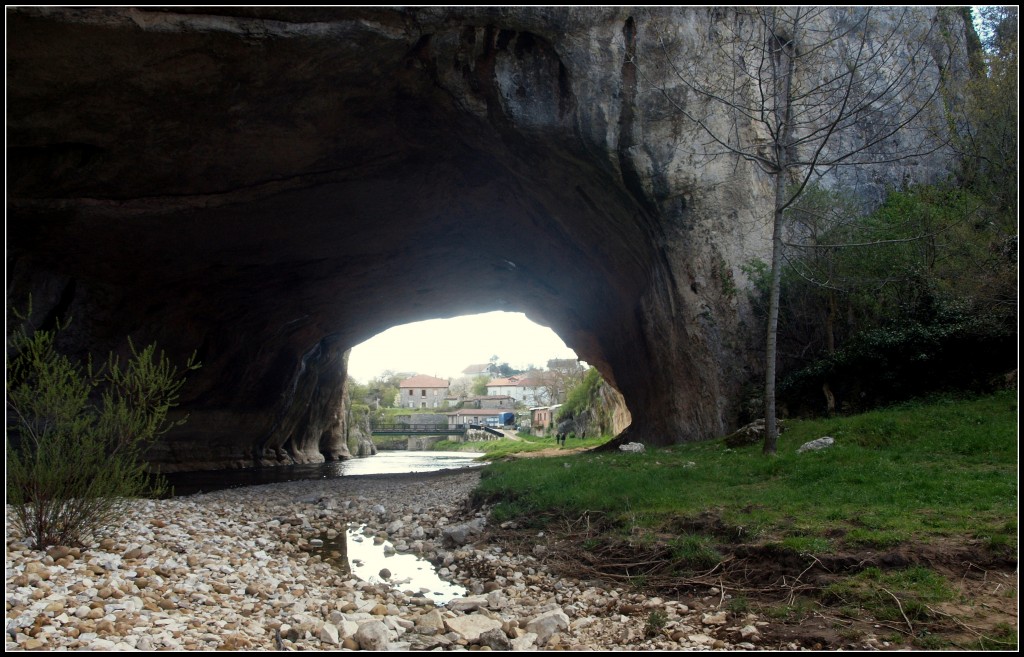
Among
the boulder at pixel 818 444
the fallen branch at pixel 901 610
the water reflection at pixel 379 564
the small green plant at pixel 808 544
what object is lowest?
the water reflection at pixel 379 564

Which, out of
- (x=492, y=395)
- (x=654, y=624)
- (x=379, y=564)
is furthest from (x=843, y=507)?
(x=492, y=395)

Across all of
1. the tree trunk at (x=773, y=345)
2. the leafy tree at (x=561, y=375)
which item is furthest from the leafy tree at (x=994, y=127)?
the leafy tree at (x=561, y=375)

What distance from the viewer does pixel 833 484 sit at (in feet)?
28.9

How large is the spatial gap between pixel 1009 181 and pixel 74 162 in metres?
23.4

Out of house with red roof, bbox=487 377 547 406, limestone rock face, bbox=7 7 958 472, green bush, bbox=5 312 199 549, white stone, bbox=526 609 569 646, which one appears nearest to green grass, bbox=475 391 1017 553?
white stone, bbox=526 609 569 646

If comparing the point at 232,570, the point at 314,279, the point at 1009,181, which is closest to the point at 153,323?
the point at 314,279

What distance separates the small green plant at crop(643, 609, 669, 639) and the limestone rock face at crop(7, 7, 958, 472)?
12.3 m

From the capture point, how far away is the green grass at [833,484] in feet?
22.7

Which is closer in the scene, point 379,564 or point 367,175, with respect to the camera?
point 379,564

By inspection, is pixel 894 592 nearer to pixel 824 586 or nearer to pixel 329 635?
pixel 824 586

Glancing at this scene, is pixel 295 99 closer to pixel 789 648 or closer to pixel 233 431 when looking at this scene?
pixel 789 648

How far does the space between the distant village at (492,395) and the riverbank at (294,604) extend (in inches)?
2305

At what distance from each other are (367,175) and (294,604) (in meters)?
14.3

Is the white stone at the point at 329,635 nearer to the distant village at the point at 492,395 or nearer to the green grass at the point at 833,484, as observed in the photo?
the green grass at the point at 833,484
